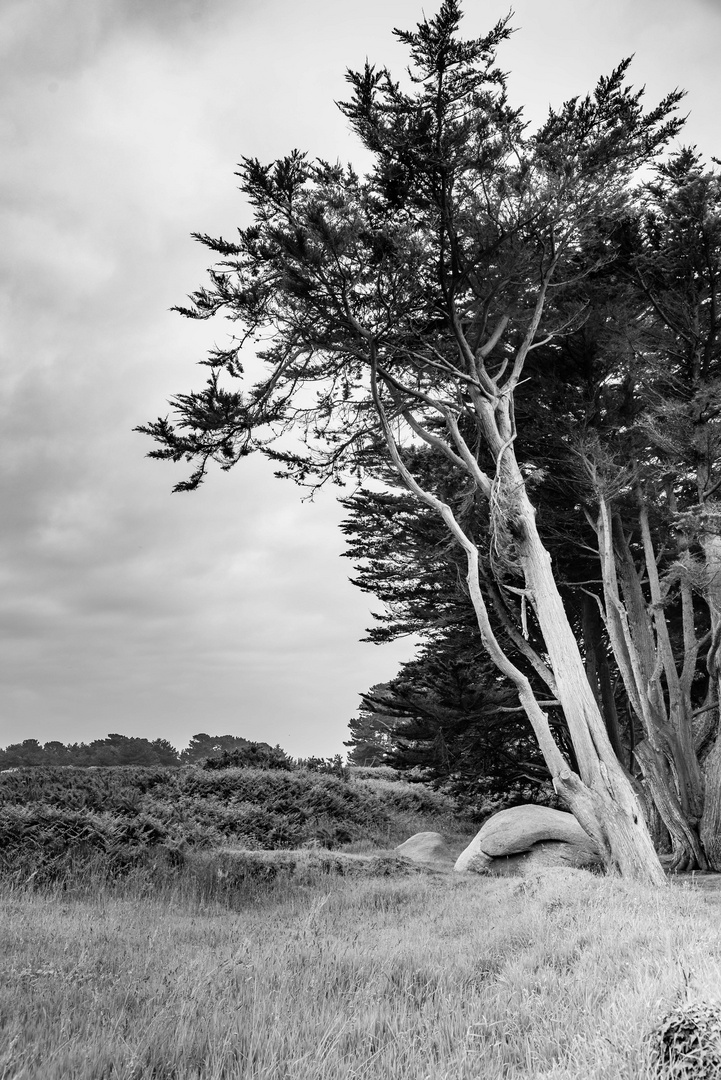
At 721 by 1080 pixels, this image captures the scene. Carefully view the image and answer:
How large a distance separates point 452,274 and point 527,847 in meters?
9.01

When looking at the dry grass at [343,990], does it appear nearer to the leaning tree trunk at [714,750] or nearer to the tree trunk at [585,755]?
the tree trunk at [585,755]

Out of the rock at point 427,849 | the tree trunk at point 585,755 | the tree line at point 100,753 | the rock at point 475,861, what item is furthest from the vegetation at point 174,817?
the tree line at point 100,753

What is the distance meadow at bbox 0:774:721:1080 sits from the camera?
2.95 metres

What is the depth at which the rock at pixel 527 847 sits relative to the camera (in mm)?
11258

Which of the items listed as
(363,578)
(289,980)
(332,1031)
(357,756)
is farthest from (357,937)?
(357,756)

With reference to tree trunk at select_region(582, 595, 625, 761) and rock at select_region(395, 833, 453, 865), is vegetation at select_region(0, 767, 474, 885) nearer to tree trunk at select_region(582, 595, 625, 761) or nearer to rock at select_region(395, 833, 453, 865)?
rock at select_region(395, 833, 453, 865)

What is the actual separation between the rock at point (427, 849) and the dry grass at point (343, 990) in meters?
6.76

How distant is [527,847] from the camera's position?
37.8ft

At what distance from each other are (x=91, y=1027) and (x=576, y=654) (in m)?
8.32

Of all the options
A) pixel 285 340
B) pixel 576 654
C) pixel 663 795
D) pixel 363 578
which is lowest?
pixel 663 795

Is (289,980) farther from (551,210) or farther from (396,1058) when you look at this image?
(551,210)

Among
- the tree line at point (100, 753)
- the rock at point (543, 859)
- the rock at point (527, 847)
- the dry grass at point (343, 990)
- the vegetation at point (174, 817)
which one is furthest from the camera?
the tree line at point (100, 753)

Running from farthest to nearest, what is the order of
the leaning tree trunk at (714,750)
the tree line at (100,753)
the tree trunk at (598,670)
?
the tree line at (100,753) → the tree trunk at (598,670) → the leaning tree trunk at (714,750)

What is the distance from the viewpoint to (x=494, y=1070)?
299cm
